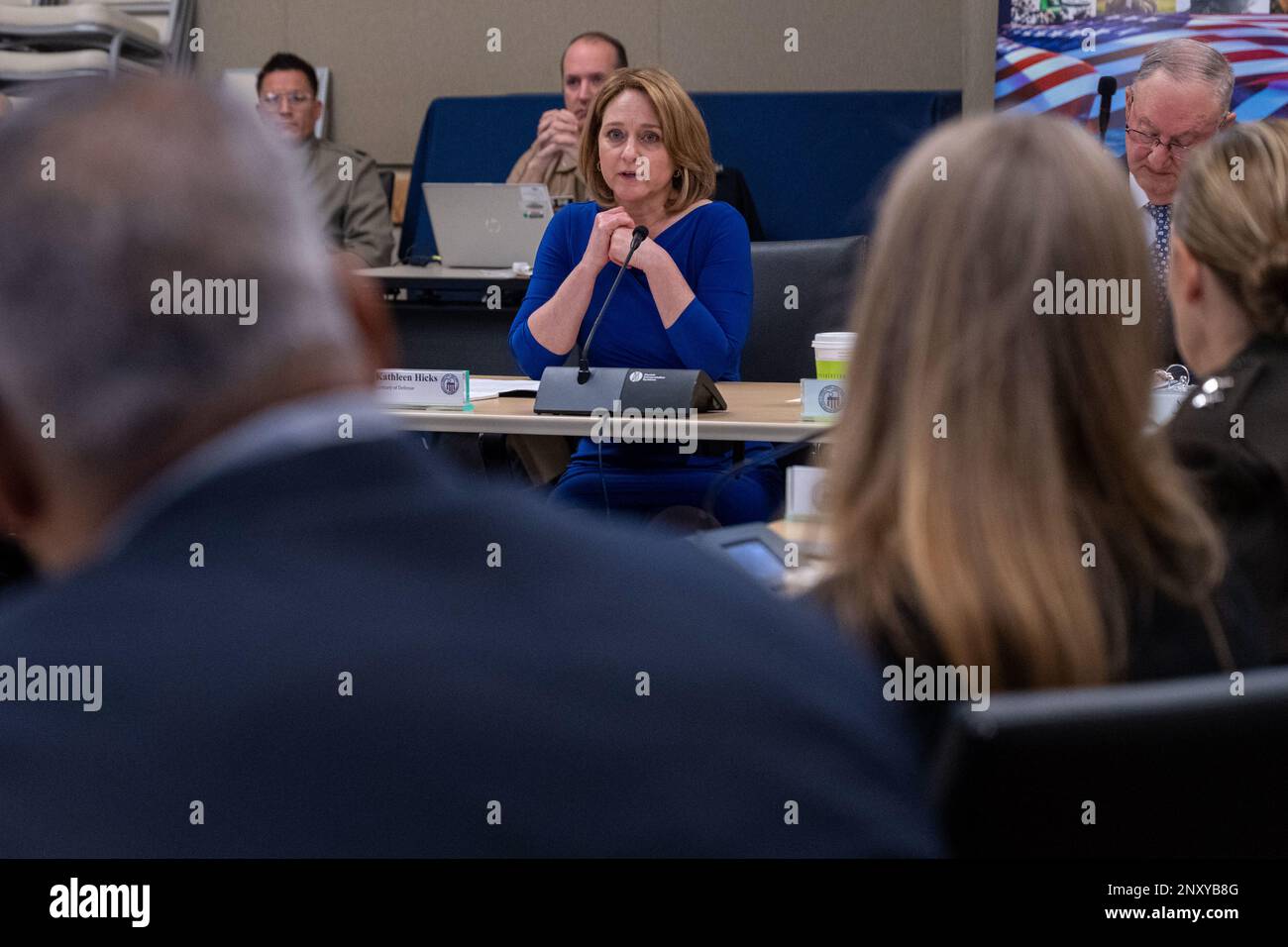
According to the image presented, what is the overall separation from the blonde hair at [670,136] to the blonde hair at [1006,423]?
188cm

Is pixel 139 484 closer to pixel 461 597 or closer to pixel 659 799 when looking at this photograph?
pixel 461 597

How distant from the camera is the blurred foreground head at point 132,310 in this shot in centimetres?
64

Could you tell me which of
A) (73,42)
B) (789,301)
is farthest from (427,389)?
(73,42)

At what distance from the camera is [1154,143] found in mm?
2707

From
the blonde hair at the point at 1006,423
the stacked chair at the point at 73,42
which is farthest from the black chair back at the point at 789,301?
the stacked chair at the point at 73,42

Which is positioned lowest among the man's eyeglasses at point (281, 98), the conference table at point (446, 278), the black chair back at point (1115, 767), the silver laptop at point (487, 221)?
the black chair back at point (1115, 767)

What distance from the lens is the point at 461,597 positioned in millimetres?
616

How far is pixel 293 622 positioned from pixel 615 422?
1895mm

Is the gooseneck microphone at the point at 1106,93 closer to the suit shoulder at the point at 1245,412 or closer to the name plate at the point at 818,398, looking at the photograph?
the name plate at the point at 818,398

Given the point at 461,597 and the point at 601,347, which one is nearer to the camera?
the point at 461,597

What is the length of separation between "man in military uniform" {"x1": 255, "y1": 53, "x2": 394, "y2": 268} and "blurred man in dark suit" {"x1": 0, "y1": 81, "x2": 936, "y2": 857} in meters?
4.47
